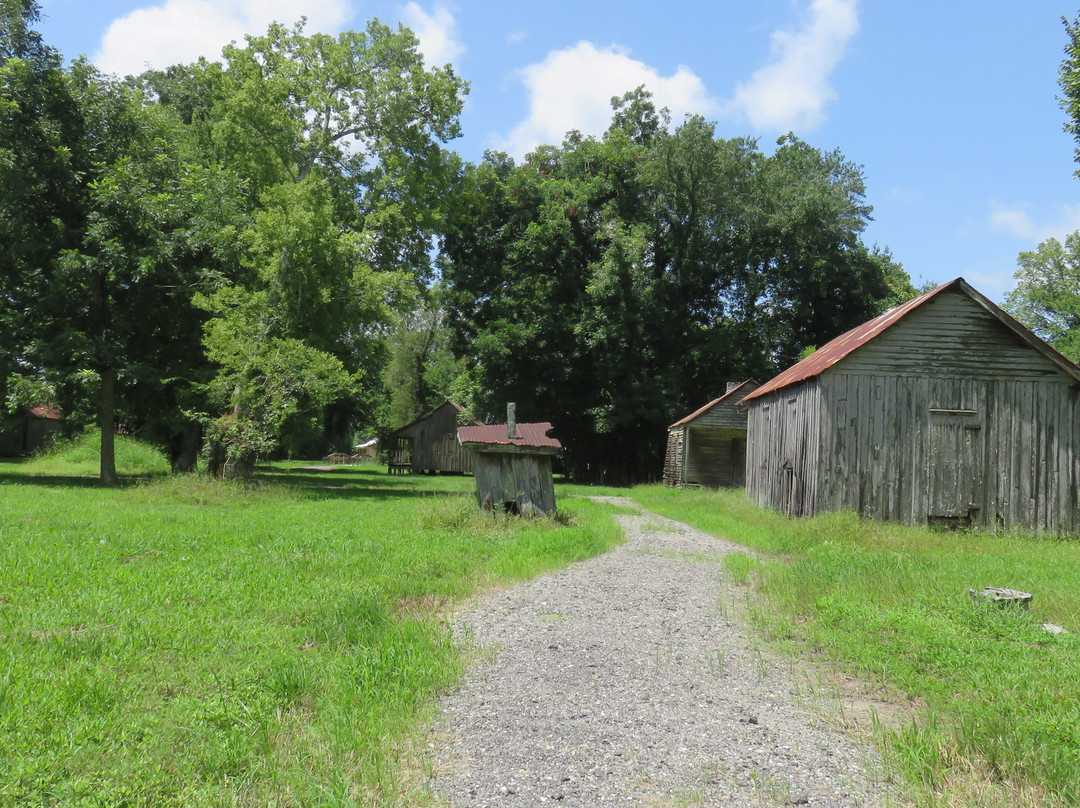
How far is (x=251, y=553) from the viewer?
9.93 meters

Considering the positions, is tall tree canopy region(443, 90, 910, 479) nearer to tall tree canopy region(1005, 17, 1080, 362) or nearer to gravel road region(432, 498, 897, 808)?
tall tree canopy region(1005, 17, 1080, 362)

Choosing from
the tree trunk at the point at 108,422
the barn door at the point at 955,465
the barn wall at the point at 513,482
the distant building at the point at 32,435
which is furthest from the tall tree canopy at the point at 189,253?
the distant building at the point at 32,435

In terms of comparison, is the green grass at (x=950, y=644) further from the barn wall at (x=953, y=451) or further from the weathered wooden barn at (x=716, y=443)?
the weathered wooden barn at (x=716, y=443)

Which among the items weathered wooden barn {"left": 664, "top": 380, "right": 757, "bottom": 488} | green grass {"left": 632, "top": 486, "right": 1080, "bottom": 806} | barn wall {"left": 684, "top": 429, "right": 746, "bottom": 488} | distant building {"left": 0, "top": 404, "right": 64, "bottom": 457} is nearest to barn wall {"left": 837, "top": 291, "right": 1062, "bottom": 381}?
green grass {"left": 632, "top": 486, "right": 1080, "bottom": 806}

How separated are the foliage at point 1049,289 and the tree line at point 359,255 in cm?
1356

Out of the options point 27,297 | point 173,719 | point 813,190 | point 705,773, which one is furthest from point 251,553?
point 813,190

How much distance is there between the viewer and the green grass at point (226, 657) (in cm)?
362

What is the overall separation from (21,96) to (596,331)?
2511cm

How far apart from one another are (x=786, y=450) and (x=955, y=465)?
365 cm

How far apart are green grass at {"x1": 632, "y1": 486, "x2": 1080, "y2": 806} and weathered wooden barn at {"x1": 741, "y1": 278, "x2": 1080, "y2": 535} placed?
2.38 metres

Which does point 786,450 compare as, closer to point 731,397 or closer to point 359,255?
point 731,397

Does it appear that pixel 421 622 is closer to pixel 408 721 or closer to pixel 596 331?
pixel 408 721

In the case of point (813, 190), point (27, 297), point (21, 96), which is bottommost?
point (27, 297)

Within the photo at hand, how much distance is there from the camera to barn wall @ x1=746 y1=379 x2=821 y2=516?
16078 mm
